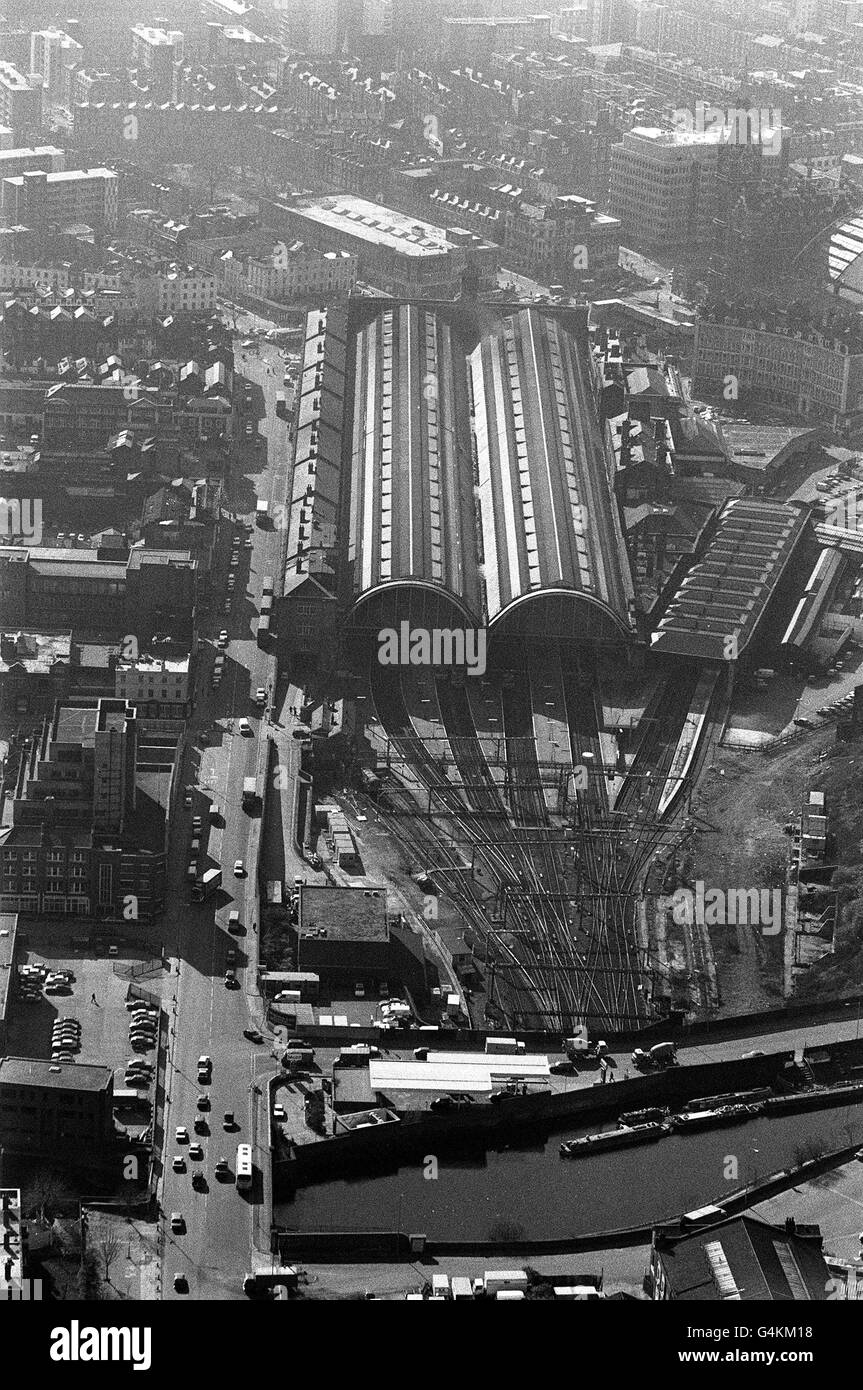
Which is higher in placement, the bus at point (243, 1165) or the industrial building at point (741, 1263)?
the bus at point (243, 1165)

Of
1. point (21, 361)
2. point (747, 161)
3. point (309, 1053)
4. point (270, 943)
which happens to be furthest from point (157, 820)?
point (747, 161)

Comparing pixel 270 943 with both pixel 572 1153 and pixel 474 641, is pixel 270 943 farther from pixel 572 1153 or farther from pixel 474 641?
pixel 474 641

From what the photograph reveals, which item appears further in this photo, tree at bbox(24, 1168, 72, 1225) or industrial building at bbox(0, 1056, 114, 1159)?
industrial building at bbox(0, 1056, 114, 1159)

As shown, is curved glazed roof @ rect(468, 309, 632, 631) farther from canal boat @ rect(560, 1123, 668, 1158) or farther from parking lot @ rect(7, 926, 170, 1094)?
canal boat @ rect(560, 1123, 668, 1158)

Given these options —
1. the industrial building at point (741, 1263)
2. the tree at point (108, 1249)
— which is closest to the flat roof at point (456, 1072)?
the industrial building at point (741, 1263)

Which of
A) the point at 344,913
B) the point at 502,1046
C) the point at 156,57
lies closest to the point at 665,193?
the point at 156,57

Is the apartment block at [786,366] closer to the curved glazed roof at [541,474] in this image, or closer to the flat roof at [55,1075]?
the curved glazed roof at [541,474]

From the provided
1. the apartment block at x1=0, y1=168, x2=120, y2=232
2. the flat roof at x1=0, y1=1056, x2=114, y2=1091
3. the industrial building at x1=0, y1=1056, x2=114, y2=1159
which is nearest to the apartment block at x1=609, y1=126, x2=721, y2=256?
the apartment block at x1=0, y1=168, x2=120, y2=232
